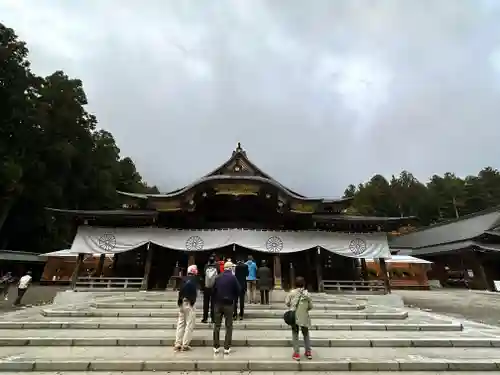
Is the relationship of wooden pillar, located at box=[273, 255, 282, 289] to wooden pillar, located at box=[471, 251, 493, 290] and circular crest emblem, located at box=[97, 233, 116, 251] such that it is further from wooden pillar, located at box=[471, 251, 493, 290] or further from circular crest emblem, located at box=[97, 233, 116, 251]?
wooden pillar, located at box=[471, 251, 493, 290]

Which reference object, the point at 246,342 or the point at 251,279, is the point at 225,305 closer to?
the point at 246,342

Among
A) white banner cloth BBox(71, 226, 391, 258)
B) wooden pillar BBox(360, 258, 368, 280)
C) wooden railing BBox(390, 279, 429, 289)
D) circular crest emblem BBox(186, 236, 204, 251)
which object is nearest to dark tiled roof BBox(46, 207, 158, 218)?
white banner cloth BBox(71, 226, 391, 258)

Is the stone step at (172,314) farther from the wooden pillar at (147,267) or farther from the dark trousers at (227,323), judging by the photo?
the wooden pillar at (147,267)

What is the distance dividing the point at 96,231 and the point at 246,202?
8.28m

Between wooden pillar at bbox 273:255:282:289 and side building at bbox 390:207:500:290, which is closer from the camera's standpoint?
wooden pillar at bbox 273:255:282:289

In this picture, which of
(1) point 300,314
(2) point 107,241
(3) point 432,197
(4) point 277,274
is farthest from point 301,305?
(3) point 432,197

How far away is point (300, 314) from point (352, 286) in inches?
457

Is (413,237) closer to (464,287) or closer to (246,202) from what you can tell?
(464,287)

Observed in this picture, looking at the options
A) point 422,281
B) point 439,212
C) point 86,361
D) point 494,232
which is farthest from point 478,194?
point 86,361

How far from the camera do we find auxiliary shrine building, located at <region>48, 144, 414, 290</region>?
54.8 ft

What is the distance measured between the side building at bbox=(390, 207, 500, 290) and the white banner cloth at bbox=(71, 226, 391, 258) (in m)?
13.3

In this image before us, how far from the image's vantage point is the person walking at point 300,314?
230 inches

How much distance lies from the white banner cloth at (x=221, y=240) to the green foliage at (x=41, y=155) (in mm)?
13524

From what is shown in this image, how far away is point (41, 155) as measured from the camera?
30.0 m
